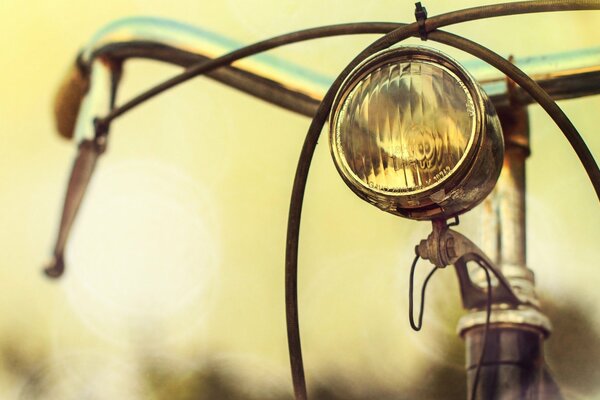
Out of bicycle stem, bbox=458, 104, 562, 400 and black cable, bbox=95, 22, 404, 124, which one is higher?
black cable, bbox=95, 22, 404, 124

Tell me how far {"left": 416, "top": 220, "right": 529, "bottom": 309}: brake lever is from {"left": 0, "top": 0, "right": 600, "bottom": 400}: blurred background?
1.20 ft

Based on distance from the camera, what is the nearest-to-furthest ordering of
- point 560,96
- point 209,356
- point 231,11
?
point 560,96
point 209,356
point 231,11

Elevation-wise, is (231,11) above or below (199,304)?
above

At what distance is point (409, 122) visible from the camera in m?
0.72

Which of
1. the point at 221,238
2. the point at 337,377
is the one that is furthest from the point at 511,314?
the point at 221,238

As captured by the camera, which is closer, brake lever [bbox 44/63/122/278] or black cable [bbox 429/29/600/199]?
black cable [bbox 429/29/600/199]

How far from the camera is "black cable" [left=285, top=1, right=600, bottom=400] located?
2.35ft

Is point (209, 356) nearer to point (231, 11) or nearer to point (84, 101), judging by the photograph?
point (84, 101)

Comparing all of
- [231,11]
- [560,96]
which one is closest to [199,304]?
[231,11]

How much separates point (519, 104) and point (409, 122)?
355mm

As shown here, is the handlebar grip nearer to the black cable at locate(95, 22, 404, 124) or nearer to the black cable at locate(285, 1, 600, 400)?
the black cable at locate(95, 22, 404, 124)

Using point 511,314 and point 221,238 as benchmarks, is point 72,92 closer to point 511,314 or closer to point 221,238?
point 221,238

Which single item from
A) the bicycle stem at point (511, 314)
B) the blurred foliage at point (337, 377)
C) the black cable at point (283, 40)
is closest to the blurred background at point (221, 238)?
the blurred foliage at point (337, 377)

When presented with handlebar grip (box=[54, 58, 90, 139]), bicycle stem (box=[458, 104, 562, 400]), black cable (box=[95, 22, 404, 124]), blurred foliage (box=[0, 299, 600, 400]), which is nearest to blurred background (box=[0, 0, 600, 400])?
blurred foliage (box=[0, 299, 600, 400])
